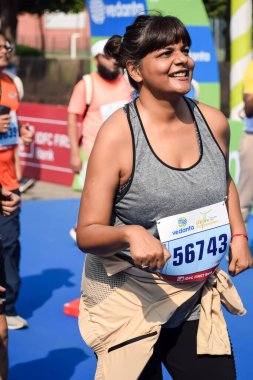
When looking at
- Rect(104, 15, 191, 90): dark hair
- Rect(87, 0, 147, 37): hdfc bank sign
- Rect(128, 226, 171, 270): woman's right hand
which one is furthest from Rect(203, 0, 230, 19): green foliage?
Rect(128, 226, 171, 270): woman's right hand

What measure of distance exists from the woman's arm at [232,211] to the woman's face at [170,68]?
237 mm

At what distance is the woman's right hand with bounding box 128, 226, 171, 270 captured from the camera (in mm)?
2492

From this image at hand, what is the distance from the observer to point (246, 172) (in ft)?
22.0

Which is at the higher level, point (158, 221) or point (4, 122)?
point (158, 221)

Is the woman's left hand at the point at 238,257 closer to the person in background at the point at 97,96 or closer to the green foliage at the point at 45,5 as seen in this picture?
the person in background at the point at 97,96

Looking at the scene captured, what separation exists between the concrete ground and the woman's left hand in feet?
24.9

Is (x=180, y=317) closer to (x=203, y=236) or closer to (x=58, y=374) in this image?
(x=203, y=236)

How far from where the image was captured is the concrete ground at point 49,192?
10578mm

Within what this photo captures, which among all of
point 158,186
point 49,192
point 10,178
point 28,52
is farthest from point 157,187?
point 28,52

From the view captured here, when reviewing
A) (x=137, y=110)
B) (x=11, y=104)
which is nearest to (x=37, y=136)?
(x=11, y=104)

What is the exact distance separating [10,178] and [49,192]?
5.74m

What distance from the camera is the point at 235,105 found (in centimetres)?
Answer: 1209

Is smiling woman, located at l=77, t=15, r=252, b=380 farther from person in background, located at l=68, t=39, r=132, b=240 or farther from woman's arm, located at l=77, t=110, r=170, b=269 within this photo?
person in background, located at l=68, t=39, r=132, b=240

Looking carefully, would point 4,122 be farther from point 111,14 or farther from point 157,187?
point 111,14
